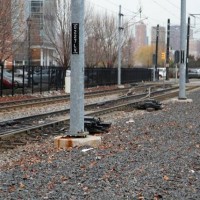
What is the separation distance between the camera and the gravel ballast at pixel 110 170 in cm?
662

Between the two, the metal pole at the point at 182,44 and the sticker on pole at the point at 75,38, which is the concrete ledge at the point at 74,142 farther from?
the metal pole at the point at 182,44

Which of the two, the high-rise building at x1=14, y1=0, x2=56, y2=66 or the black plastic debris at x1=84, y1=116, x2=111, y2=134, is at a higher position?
the high-rise building at x1=14, y1=0, x2=56, y2=66

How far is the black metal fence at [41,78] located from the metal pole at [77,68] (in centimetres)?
1931

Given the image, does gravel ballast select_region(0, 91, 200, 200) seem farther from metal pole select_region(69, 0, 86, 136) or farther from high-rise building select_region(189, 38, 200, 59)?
high-rise building select_region(189, 38, 200, 59)

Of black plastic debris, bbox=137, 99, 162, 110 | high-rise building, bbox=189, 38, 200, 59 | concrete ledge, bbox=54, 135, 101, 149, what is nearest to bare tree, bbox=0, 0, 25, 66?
black plastic debris, bbox=137, 99, 162, 110

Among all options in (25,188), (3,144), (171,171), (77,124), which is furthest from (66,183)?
(3,144)

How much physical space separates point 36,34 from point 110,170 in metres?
61.8

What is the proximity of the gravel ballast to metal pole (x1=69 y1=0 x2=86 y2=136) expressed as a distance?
79 centimetres

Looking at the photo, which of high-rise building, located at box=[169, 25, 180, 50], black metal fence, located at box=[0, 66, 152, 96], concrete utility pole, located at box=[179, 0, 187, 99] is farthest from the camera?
high-rise building, located at box=[169, 25, 180, 50]

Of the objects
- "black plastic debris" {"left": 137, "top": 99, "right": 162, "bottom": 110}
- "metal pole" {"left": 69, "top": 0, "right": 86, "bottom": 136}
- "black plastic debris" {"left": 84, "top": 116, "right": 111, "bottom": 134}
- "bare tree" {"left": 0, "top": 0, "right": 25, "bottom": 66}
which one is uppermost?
"bare tree" {"left": 0, "top": 0, "right": 25, "bottom": 66}

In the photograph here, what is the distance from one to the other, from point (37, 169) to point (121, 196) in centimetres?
231

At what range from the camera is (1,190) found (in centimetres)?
683

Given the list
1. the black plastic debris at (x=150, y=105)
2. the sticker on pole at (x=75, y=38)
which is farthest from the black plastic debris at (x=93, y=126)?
the black plastic debris at (x=150, y=105)

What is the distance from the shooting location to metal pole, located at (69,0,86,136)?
1112 centimetres
